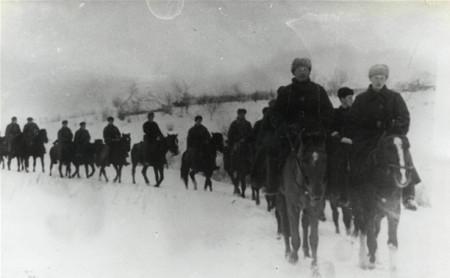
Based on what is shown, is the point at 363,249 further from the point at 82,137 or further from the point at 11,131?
the point at 11,131

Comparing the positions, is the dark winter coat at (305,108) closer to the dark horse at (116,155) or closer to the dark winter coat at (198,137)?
the dark winter coat at (198,137)

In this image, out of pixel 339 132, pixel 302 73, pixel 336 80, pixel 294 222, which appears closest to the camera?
pixel 294 222

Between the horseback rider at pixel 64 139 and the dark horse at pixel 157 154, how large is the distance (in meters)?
0.89

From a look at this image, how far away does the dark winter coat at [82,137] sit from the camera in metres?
6.01

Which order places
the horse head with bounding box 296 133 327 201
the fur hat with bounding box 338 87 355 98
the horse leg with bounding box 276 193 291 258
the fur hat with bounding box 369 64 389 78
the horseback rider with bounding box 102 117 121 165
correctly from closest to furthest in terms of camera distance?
the horse head with bounding box 296 133 327 201, the horse leg with bounding box 276 193 291 258, the fur hat with bounding box 369 64 389 78, the fur hat with bounding box 338 87 355 98, the horseback rider with bounding box 102 117 121 165

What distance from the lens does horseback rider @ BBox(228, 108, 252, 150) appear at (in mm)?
5637

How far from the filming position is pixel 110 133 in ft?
19.4

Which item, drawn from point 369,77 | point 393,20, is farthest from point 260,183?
point 393,20

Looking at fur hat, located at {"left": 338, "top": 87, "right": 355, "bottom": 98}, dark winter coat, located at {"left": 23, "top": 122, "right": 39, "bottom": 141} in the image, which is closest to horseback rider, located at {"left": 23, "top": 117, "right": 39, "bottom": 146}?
dark winter coat, located at {"left": 23, "top": 122, "right": 39, "bottom": 141}

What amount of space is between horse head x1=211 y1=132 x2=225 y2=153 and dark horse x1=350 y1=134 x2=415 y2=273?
1780 millimetres

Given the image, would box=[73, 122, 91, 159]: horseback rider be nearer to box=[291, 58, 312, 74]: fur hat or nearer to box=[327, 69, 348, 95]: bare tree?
box=[291, 58, 312, 74]: fur hat

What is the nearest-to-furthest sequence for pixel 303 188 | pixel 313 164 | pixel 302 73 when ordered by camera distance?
pixel 313 164, pixel 303 188, pixel 302 73

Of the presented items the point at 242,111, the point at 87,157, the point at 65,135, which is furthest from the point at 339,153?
the point at 65,135

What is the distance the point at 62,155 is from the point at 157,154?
4.30ft
